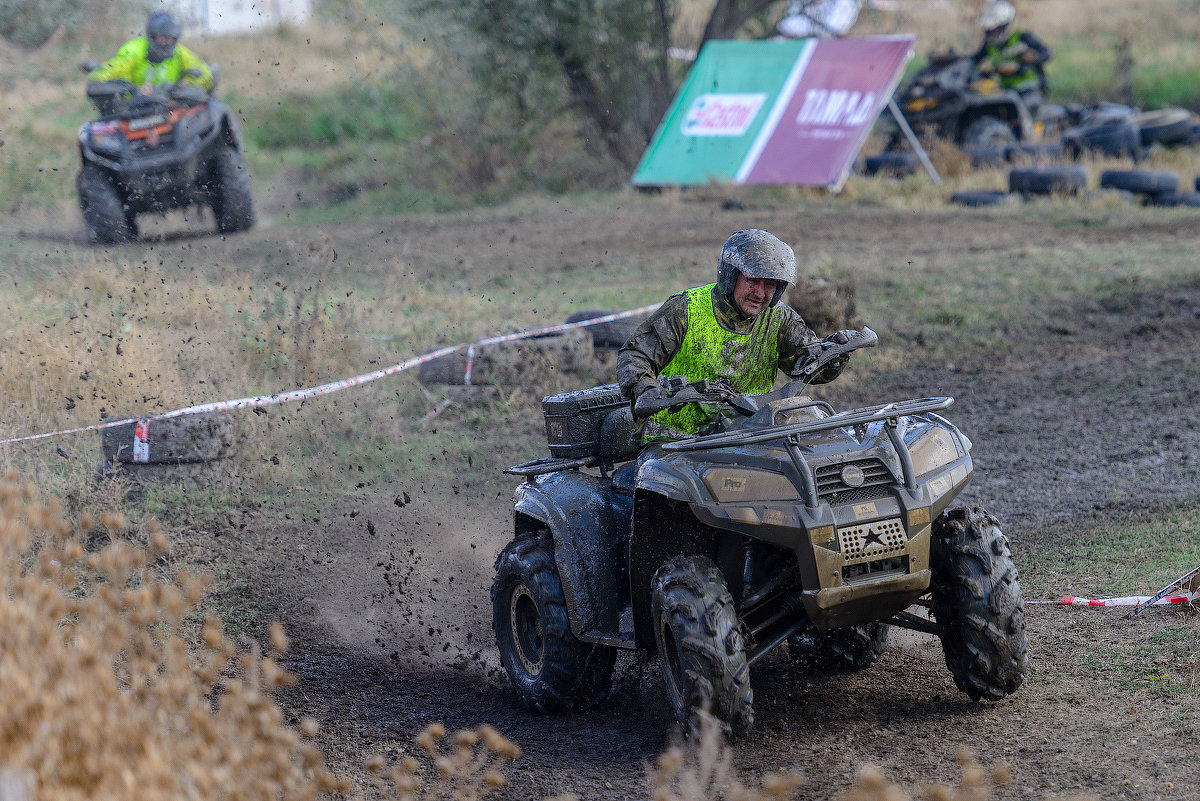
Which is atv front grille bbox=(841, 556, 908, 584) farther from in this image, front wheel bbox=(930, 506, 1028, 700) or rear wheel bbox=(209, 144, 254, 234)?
rear wheel bbox=(209, 144, 254, 234)

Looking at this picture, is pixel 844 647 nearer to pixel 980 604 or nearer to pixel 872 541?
pixel 980 604

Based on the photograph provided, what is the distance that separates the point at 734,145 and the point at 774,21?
458 centimetres

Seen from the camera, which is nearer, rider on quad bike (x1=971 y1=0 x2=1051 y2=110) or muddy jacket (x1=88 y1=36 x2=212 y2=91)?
muddy jacket (x1=88 y1=36 x2=212 y2=91)

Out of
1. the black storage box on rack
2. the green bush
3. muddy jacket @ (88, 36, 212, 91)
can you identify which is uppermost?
the black storage box on rack

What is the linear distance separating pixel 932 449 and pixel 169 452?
16.2 feet

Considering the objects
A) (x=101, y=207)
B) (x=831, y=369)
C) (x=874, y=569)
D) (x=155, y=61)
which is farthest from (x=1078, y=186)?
(x=874, y=569)

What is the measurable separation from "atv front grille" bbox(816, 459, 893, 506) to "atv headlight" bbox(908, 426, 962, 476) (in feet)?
0.58

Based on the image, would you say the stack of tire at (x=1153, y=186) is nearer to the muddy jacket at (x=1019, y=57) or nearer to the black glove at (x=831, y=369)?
the muddy jacket at (x=1019, y=57)

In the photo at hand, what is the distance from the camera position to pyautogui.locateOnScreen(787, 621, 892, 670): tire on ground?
17.8ft

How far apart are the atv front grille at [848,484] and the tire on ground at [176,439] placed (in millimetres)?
4652

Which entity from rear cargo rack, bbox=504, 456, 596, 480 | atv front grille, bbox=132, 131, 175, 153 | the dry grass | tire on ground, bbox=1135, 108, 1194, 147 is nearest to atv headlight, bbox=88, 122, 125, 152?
atv front grille, bbox=132, 131, 175, 153

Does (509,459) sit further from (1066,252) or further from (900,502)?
(1066,252)

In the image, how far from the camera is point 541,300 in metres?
13.0

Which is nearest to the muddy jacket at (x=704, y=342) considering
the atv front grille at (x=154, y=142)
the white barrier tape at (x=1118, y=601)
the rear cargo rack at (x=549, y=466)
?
the rear cargo rack at (x=549, y=466)
